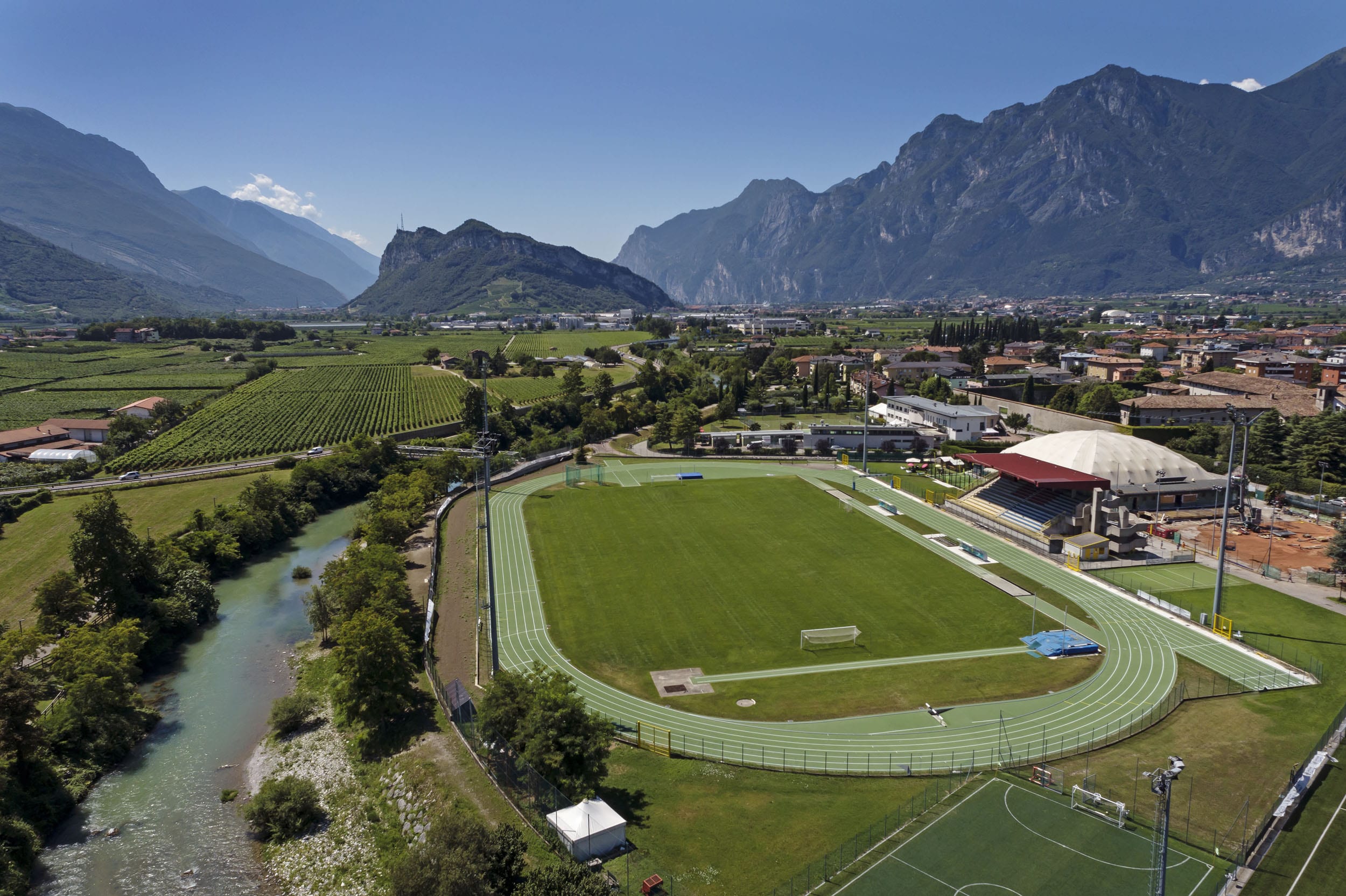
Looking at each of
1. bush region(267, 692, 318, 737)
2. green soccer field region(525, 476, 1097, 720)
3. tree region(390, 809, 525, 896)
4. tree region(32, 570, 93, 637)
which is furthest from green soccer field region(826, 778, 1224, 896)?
tree region(32, 570, 93, 637)

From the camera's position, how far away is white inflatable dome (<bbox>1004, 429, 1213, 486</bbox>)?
63.7m

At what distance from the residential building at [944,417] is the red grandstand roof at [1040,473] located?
24.9 metres

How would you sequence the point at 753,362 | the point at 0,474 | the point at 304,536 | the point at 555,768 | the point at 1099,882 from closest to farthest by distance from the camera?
the point at 1099,882 → the point at 555,768 → the point at 304,536 → the point at 0,474 → the point at 753,362

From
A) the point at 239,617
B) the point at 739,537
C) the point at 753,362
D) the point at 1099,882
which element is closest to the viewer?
the point at 1099,882

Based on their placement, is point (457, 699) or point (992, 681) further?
point (992, 681)

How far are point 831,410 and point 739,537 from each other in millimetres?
60696

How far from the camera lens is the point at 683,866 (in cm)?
2302

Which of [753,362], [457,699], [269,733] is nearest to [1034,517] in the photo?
[457,699]

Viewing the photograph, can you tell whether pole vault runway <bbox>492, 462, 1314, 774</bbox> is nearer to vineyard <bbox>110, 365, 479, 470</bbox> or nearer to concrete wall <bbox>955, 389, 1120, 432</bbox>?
concrete wall <bbox>955, 389, 1120, 432</bbox>

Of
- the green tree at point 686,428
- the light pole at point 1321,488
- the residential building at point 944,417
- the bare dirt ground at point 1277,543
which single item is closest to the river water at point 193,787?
the green tree at point 686,428

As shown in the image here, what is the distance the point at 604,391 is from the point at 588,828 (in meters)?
91.6

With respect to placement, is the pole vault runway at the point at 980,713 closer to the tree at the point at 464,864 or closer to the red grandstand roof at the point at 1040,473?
the tree at the point at 464,864

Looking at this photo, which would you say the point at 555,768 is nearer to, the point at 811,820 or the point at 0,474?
the point at 811,820

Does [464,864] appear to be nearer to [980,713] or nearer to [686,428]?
[980,713]
